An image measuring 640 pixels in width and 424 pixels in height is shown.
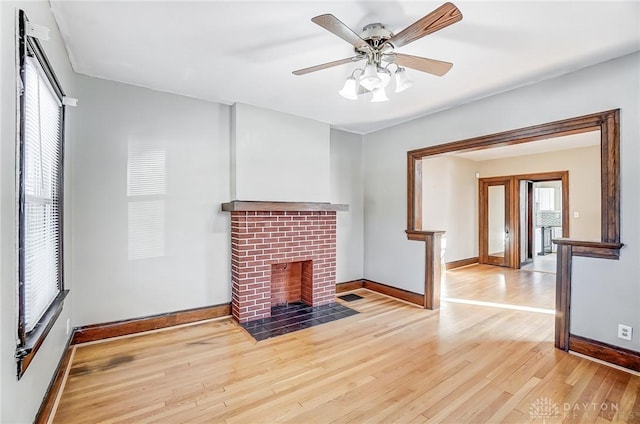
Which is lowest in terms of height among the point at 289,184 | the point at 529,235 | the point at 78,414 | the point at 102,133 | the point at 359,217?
the point at 78,414

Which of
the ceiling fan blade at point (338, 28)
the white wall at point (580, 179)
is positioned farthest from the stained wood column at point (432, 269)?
the white wall at point (580, 179)

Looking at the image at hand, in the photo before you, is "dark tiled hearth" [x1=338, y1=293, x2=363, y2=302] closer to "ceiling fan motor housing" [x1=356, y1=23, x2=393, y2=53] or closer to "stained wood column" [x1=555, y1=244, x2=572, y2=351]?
"stained wood column" [x1=555, y1=244, x2=572, y2=351]

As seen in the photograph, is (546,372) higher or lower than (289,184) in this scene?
lower

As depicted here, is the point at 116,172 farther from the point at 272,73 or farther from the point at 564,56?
the point at 564,56

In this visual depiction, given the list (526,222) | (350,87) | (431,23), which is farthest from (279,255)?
(526,222)

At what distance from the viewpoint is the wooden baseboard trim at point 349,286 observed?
4.66 metres

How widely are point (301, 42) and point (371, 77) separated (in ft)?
2.25

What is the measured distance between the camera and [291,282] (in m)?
4.18

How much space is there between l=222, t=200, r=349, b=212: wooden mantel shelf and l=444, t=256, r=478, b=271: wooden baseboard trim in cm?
368

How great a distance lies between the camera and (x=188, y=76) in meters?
2.87

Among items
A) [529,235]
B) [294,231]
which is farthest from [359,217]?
[529,235]

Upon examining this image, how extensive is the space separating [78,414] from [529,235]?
28.2 feet

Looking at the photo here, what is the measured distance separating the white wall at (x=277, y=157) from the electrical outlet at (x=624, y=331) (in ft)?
10.6

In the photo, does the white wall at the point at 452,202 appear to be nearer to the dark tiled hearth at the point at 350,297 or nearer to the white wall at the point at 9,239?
the dark tiled hearth at the point at 350,297
